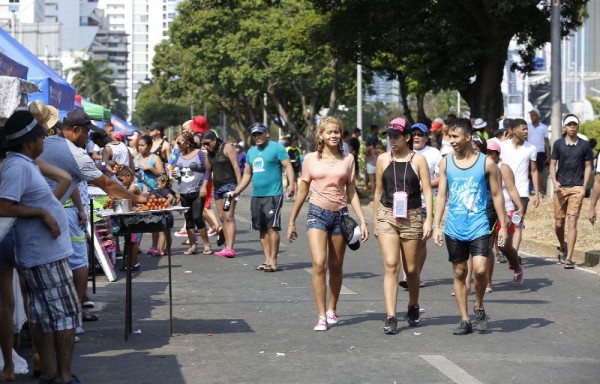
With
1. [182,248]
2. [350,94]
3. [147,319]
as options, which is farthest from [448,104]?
[147,319]

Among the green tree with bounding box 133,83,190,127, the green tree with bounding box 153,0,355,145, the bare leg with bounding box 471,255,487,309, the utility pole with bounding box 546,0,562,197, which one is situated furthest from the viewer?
the green tree with bounding box 133,83,190,127

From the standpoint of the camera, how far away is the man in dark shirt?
48.4ft

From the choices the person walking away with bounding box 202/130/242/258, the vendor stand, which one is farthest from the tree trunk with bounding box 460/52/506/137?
the vendor stand

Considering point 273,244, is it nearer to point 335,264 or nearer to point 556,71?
point 335,264

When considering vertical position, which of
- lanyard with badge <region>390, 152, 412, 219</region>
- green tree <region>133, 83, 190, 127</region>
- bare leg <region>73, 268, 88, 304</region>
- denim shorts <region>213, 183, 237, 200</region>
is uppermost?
green tree <region>133, 83, 190, 127</region>

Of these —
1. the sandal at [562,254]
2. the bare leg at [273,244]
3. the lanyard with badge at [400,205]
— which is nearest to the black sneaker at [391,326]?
the lanyard with badge at [400,205]

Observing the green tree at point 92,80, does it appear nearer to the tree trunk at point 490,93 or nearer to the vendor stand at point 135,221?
the tree trunk at point 490,93

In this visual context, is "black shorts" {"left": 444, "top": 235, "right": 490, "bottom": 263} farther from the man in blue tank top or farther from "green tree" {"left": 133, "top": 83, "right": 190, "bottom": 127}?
"green tree" {"left": 133, "top": 83, "right": 190, "bottom": 127}

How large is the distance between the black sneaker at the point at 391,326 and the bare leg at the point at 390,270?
0.04 metres

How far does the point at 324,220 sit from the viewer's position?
9.95m

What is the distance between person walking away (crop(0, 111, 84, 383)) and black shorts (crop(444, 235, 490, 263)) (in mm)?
3753

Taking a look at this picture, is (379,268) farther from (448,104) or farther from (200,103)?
(448,104)

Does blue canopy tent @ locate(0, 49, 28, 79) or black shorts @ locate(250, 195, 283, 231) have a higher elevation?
blue canopy tent @ locate(0, 49, 28, 79)

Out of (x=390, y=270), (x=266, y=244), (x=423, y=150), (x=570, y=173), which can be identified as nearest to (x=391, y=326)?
(x=390, y=270)
